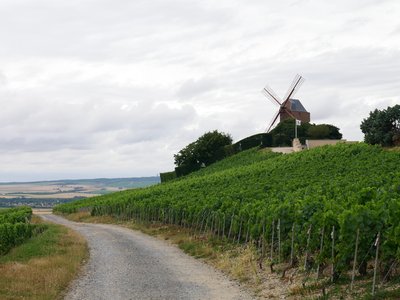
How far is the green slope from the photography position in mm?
14758

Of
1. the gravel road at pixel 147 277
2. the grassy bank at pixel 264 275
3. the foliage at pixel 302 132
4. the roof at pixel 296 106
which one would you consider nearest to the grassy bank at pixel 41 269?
the gravel road at pixel 147 277

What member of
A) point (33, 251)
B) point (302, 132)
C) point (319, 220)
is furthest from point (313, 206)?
point (302, 132)

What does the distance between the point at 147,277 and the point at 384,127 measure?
47466 mm

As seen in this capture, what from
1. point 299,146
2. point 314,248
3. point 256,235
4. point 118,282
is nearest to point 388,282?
point 314,248

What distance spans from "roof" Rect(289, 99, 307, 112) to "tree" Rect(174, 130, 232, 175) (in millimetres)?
17192

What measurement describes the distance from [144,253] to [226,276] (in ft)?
24.3

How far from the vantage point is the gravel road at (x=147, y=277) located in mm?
16172

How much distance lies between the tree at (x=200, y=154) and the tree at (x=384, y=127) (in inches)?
1522

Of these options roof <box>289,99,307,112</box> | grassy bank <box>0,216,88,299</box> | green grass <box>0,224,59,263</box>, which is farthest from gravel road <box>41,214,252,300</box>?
roof <box>289,99,307,112</box>

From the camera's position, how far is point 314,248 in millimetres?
17453

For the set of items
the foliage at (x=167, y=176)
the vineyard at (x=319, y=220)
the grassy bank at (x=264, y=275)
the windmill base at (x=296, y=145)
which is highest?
the windmill base at (x=296, y=145)

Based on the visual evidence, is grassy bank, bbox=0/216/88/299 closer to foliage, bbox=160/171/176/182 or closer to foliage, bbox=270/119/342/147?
foliage, bbox=270/119/342/147

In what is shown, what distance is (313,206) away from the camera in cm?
1992

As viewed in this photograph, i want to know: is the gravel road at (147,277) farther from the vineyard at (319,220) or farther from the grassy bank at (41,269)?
the vineyard at (319,220)
